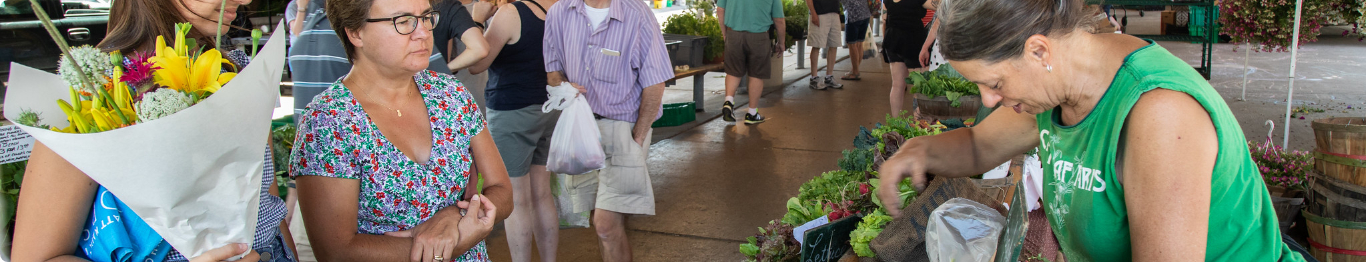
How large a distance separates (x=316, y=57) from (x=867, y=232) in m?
1.97

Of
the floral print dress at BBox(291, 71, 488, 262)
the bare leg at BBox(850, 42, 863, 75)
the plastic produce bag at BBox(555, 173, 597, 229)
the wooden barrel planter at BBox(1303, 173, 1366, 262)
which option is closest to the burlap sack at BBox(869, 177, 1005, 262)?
the floral print dress at BBox(291, 71, 488, 262)

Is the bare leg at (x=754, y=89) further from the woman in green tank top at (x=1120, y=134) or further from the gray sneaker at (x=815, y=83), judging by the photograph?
the woman in green tank top at (x=1120, y=134)

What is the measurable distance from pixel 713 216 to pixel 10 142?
3.32 meters

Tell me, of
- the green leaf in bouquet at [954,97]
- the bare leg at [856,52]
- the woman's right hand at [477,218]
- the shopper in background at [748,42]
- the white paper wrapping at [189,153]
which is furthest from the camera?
the bare leg at [856,52]

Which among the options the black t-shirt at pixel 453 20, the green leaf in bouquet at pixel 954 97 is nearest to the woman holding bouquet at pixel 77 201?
Answer: the black t-shirt at pixel 453 20

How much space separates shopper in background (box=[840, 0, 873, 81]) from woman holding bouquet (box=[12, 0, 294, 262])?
8.16 meters

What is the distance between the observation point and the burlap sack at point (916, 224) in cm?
206

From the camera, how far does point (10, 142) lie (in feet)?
5.53

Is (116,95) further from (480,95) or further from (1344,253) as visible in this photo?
(480,95)

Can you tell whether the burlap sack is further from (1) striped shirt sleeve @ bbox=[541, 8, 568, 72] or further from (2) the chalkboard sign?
(1) striped shirt sleeve @ bbox=[541, 8, 568, 72]

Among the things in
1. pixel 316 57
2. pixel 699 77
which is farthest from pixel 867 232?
pixel 699 77

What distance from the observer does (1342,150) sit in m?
2.85

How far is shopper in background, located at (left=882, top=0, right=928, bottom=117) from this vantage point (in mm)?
6098

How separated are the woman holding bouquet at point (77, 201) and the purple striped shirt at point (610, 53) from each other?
1677 mm
